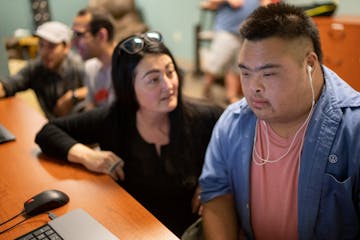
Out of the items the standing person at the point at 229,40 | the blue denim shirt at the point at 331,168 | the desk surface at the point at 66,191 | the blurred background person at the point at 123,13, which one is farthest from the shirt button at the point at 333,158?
the blurred background person at the point at 123,13

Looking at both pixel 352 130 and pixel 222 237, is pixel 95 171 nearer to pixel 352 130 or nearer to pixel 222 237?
pixel 222 237

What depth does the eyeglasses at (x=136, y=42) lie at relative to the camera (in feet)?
4.67

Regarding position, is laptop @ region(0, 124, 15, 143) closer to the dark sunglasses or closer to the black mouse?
the black mouse

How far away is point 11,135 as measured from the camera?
5.24 ft

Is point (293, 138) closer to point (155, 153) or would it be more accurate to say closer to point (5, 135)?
point (155, 153)

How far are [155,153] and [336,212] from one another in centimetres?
70

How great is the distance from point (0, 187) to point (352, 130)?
109cm

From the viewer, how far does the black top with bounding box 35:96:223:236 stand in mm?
1483

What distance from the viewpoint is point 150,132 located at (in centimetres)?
152

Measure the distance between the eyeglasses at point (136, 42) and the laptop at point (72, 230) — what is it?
2.13 ft

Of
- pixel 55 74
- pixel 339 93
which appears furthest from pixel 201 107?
pixel 55 74

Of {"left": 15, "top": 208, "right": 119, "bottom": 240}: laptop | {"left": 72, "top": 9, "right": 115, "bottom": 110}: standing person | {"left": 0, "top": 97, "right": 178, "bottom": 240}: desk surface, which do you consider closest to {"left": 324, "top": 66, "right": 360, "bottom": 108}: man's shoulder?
{"left": 0, "top": 97, "right": 178, "bottom": 240}: desk surface

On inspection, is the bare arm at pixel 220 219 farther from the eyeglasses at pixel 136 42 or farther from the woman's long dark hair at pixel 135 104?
the eyeglasses at pixel 136 42

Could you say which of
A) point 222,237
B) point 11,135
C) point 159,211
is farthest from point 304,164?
point 11,135
